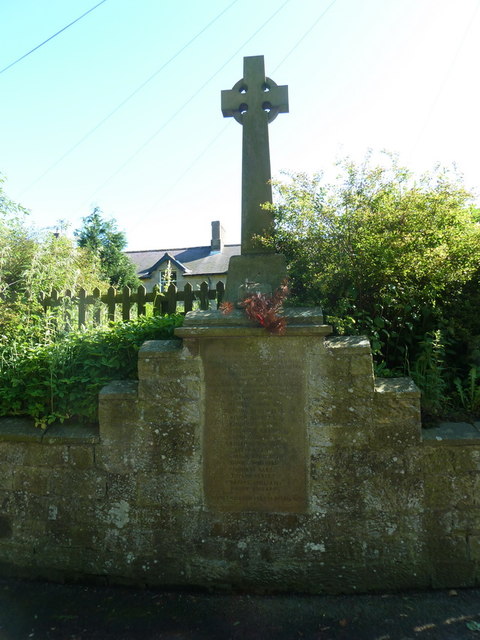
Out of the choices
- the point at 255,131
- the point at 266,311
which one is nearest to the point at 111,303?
the point at 255,131

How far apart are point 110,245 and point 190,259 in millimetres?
14304

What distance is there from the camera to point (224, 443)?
320 cm

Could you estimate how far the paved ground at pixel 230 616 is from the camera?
8.67ft

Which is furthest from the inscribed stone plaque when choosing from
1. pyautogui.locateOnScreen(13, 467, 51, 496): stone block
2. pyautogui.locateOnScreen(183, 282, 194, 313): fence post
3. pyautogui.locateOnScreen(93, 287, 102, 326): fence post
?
pyautogui.locateOnScreen(93, 287, 102, 326): fence post

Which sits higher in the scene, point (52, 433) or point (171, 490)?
point (52, 433)

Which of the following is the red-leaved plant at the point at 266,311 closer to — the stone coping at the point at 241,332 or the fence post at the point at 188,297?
the stone coping at the point at 241,332

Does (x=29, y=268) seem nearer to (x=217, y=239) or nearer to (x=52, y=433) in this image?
(x=52, y=433)

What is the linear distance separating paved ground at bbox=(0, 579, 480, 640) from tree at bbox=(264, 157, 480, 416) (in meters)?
1.65

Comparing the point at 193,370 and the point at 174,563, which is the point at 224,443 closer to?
the point at 193,370

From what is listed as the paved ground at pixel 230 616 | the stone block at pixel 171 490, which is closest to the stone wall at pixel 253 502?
the stone block at pixel 171 490

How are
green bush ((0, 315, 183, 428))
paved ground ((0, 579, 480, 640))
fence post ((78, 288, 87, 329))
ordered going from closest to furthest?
paved ground ((0, 579, 480, 640))
green bush ((0, 315, 183, 428))
fence post ((78, 288, 87, 329))

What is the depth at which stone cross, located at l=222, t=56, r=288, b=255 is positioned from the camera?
4.44 m

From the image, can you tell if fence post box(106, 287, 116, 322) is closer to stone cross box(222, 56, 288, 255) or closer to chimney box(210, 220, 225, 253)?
stone cross box(222, 56, 288, 255)

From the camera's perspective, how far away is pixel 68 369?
361cm
